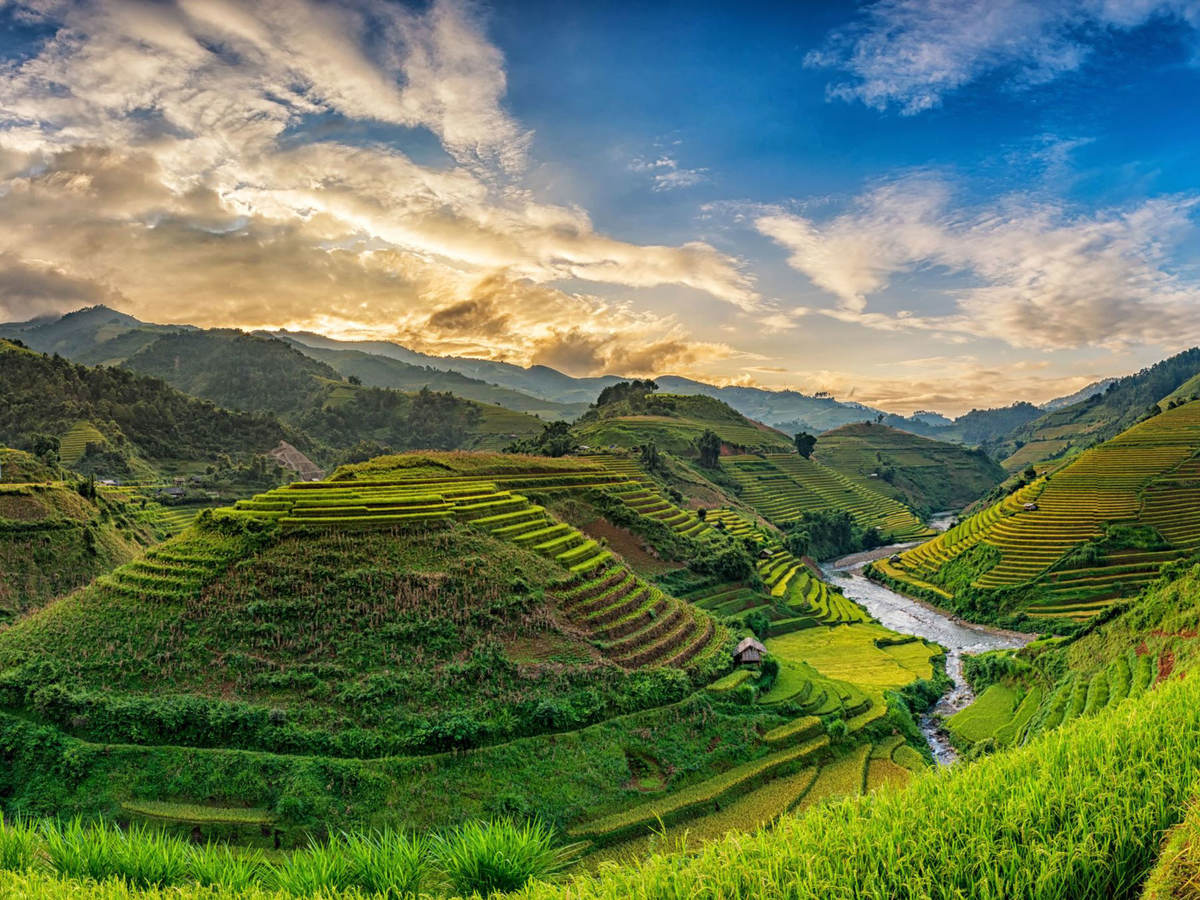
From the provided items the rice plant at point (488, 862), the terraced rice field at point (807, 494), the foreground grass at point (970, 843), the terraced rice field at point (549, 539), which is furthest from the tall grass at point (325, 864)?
the terraced rice field at point (807, 494)

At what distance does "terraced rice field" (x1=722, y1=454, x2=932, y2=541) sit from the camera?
8244 centimetres

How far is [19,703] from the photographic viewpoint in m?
19.6

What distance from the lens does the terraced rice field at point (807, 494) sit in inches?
3246

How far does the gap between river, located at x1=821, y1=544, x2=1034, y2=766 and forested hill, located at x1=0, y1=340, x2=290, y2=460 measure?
88.0 meters

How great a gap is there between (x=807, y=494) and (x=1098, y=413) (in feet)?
399

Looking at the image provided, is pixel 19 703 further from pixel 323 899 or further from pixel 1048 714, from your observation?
pixel 1048 714

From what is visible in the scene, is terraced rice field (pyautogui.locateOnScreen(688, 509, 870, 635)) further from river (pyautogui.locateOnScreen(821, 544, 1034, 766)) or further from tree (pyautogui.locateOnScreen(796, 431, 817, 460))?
tree (pyautogui.locateOnScreen(796, 431, 817, 460))

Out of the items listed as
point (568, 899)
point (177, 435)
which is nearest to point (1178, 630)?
point (568, 899)

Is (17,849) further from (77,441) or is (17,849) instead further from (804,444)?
(804,444)

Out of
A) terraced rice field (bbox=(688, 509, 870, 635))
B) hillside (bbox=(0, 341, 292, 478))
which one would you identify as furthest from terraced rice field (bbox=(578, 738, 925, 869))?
hillside (bbox=(0, 341, 292, 478))

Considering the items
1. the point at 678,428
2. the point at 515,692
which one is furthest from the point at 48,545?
the point at 678,428

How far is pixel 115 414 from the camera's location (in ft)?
291

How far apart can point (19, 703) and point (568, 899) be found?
24681mm

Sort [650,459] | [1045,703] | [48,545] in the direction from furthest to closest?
[650,459] < [48,545] < [1045,703]
